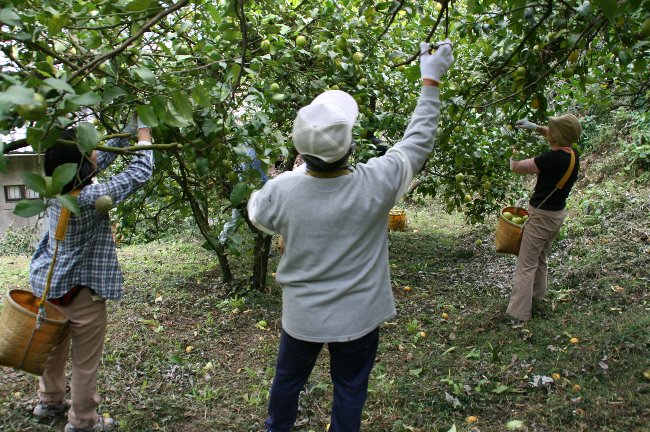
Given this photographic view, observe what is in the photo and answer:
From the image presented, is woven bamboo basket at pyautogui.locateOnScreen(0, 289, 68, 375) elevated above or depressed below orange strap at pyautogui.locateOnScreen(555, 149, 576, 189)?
below

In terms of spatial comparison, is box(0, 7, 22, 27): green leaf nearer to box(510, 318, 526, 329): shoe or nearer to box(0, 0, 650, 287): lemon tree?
box(0, 0, 650, 287): lemon tree

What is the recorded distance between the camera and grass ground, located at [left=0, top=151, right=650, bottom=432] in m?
2.72

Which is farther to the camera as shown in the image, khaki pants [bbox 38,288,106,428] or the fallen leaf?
the fallen leaf

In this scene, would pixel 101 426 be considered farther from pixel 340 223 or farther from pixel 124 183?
pixel 340 223

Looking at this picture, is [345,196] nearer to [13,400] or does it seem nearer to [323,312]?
[323,312]

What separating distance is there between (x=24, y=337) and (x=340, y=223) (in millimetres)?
1477

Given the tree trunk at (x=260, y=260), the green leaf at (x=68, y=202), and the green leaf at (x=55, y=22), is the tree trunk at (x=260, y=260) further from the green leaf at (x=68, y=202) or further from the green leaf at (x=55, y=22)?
the green leaf at (x=68, y=202)

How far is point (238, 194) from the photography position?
2205 mm

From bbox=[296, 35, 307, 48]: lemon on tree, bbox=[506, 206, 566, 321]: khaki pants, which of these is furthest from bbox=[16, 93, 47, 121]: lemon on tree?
bbox=[506, 206, 566, 321]: khaki pants

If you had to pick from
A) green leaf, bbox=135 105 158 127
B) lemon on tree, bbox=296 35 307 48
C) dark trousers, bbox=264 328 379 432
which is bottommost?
dark trousers, bbox=264 328 379 432

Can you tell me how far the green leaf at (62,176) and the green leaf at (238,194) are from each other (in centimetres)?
99

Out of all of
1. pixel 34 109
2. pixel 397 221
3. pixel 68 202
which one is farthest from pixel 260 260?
pixel 397 221

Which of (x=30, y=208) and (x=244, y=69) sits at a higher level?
(x=244, y=69)

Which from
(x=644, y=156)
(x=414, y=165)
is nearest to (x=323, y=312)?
(x=414, y=165)
